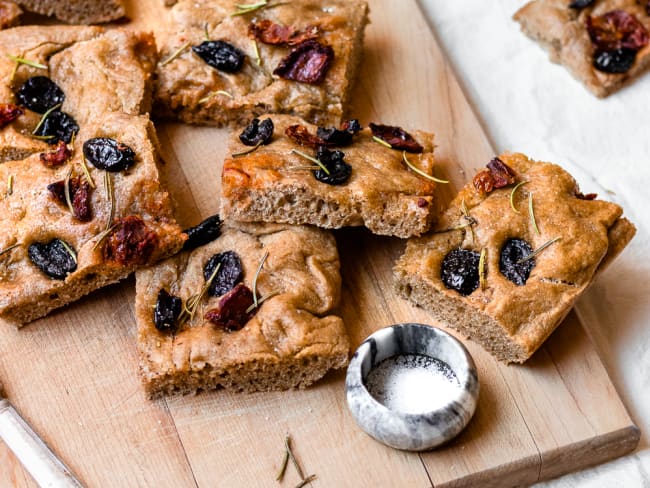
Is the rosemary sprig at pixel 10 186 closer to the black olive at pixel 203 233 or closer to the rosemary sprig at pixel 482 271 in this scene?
the black olive at pixel 203 233

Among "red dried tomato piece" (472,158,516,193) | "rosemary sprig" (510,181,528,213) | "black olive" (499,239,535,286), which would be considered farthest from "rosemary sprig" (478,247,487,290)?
"red dried tomato piece" (472,158,516,193)

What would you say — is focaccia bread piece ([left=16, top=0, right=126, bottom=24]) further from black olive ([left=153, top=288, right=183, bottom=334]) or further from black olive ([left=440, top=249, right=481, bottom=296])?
black olive ([left=440, top=249, right=481, bottom=296])

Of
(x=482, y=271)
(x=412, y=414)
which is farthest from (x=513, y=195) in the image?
(x=412, y=414)

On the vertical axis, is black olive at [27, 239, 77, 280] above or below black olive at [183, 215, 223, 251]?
below

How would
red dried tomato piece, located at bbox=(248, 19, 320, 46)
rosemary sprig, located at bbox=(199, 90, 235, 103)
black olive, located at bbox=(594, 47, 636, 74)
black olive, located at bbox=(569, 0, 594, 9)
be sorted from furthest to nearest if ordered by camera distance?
black olive, located at bbox=(569, 0, 594, 9) < black olive, located at bbox=(594, 47, 636, 74) < red dried tomato piece, located at bbox=(248, 19, 320, 46) < rosemary sprig, located at bbox=(199, 90, 235, 103)

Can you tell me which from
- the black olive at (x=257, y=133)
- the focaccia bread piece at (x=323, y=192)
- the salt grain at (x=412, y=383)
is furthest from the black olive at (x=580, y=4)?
the salt grain at (x=412, y=383)

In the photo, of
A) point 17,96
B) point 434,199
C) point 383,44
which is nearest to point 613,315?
point 434,199

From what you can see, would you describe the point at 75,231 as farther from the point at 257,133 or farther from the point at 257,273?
the point at 257,133
